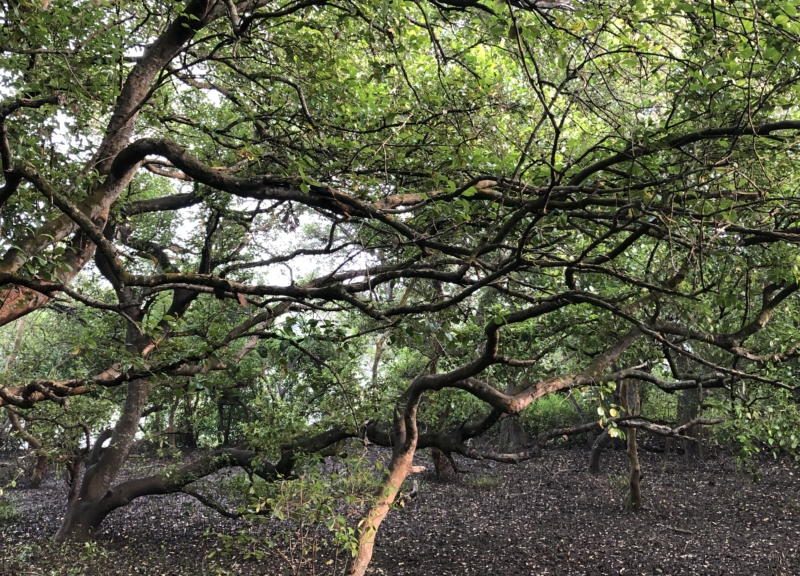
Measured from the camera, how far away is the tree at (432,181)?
2594mm

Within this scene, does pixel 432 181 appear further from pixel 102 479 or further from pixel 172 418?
pixel 172 418

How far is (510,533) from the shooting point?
827cm

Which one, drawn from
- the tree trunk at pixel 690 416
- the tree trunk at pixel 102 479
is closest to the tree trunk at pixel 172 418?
the tree trunk at pixel 102 479

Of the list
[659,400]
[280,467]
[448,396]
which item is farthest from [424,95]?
[659,400]

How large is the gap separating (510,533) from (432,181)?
21.8ft

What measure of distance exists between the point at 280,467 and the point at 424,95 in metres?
4.66

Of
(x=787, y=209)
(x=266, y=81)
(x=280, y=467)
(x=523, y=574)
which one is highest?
(x=266, y=81)

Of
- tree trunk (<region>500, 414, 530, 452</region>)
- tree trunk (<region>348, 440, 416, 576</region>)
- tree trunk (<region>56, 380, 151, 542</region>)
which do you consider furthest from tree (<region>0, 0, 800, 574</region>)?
tree trunk (<region>500, 414, 530, 452</region>)

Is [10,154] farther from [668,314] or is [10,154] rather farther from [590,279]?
[668,314]

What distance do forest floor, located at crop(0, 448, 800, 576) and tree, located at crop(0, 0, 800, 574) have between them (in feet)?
4.33

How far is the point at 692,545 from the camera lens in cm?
743

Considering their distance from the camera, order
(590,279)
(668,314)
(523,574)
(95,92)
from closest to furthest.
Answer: (95,92) < (590,279) < (668,314) < (523,574)

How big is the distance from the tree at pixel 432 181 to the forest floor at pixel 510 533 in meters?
1.32

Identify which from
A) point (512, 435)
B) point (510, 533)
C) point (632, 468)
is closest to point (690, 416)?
point (512, 435)
